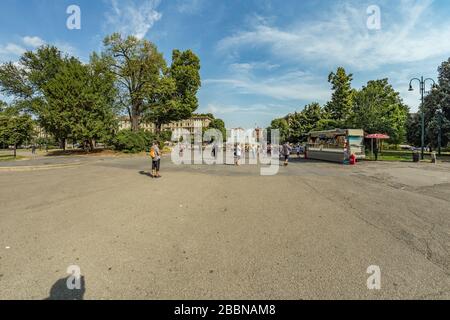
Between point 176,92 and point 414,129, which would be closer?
point 414,129

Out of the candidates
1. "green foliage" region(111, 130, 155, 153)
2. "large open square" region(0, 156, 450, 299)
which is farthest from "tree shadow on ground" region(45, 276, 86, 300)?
"green foliage" region(111, 130, 155, 153)

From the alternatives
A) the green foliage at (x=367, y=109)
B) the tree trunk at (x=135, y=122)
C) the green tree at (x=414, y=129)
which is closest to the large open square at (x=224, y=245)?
the green foliage at (x=367, y=109)

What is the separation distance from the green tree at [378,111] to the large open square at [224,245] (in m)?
27.2

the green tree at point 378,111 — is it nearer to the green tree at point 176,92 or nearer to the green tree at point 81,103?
the green tree at point 176,92

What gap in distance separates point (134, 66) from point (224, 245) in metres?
39.3

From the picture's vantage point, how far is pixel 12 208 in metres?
6.92

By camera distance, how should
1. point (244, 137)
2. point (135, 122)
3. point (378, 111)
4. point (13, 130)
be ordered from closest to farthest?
point (13, 130) → point (378, 111) → point (135, 122) → point (244, 137)

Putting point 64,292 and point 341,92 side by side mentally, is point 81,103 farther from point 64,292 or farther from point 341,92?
point 341,92

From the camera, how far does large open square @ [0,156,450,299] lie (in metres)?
3.13

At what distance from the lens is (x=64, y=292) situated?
3008 millimetres

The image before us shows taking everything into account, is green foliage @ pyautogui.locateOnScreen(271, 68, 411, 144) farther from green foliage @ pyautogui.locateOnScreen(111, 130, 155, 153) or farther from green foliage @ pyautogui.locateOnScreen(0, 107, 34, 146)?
green foliage @ pyautogui.locateOnScreen(0, 107, 34, 146)

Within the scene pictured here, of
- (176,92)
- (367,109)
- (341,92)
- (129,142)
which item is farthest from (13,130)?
(341,92)

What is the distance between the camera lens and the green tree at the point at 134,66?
37.8m

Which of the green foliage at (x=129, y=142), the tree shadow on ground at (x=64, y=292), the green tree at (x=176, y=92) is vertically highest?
the green tree at (x=176, y=92)
